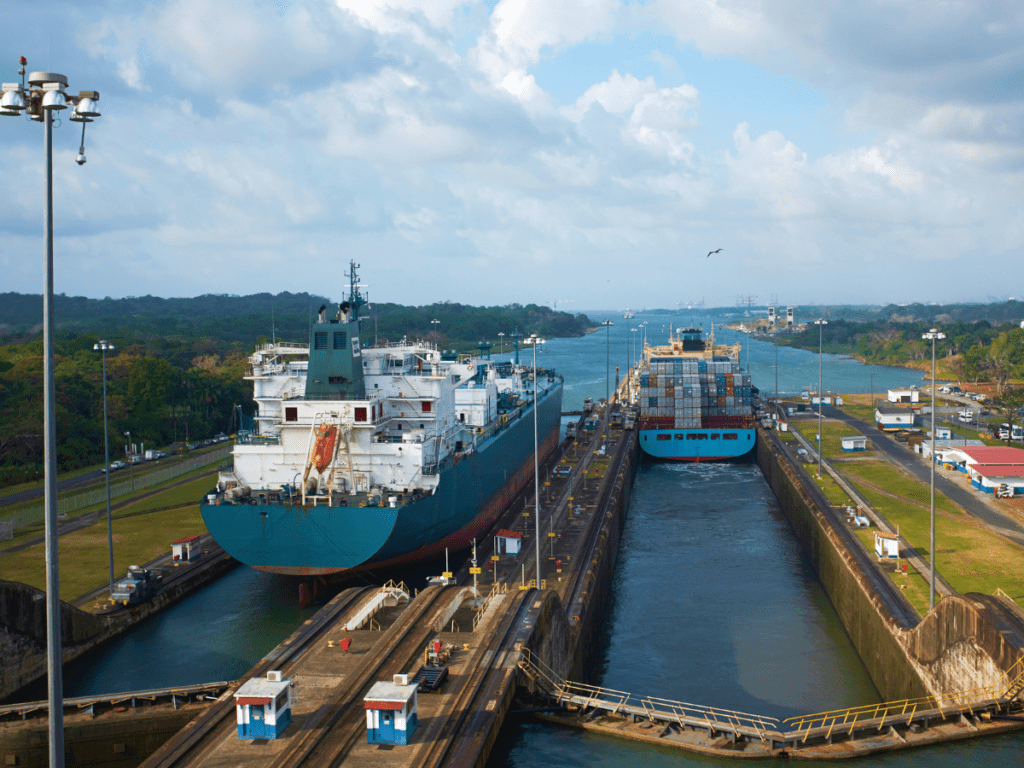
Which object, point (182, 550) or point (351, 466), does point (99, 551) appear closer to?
point (182, 550)

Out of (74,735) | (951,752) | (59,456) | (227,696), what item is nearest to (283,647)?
(227,696)

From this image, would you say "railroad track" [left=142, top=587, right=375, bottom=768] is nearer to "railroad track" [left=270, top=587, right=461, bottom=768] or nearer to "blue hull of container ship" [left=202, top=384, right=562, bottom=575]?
"railroad track" [left=270, top=587, right=461, bottom=768]

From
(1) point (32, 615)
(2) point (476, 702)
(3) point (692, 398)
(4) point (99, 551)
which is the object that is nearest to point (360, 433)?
(1) point (32, 615)

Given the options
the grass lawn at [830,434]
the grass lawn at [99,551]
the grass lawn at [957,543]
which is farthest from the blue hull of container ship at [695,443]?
the grass lawn at [99,551]

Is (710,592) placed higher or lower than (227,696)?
lower

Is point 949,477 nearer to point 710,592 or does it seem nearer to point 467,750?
point 710,592

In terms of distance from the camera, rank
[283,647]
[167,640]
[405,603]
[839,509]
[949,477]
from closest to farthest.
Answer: [283,647] → [405,603] → [167,640] → [839,509] → [949,477]
